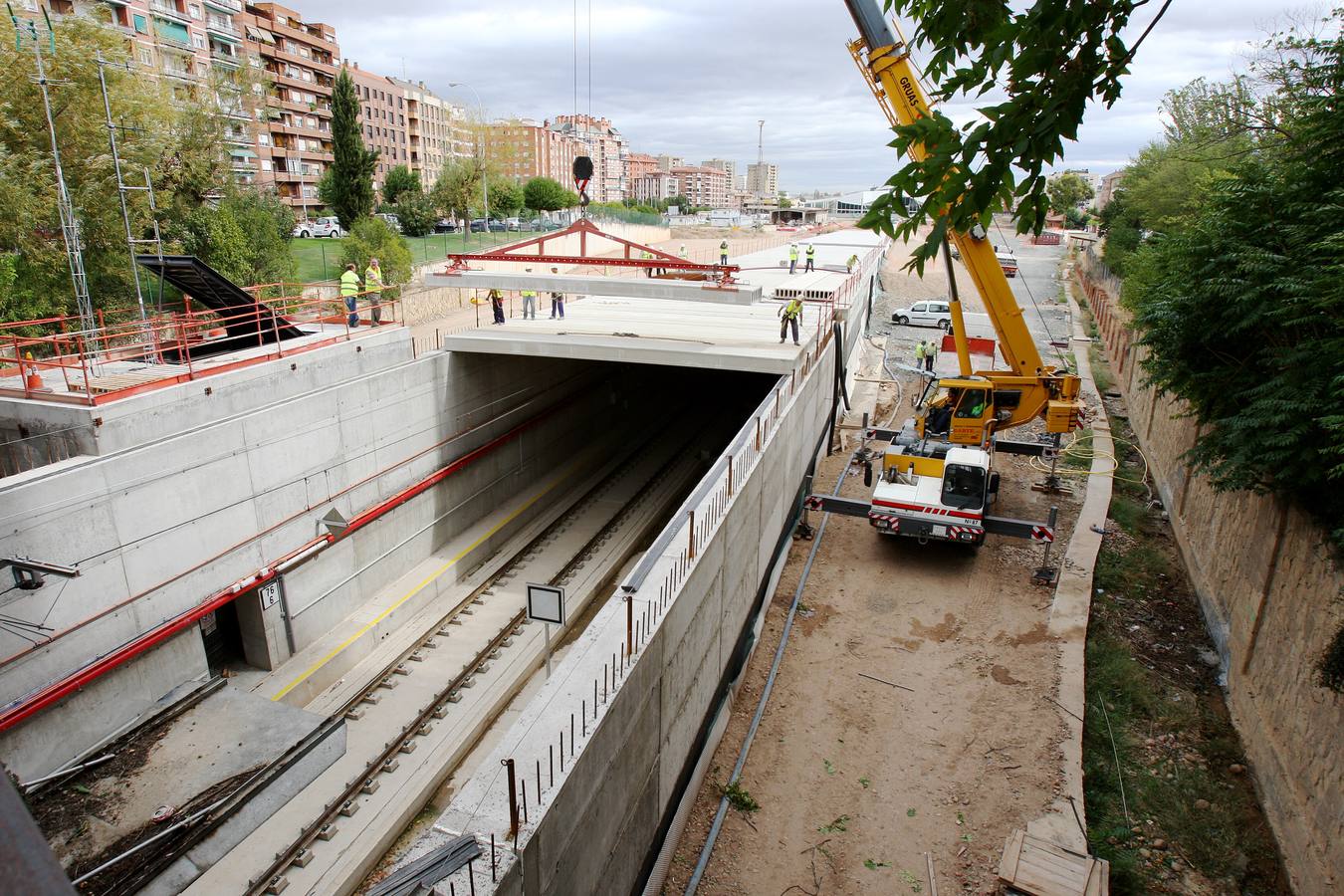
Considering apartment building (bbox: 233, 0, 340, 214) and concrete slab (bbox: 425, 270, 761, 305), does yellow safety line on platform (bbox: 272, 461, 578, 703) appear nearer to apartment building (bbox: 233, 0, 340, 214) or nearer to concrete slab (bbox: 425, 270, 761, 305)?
concrete slab (bbox: 425, 270, 761, 305)

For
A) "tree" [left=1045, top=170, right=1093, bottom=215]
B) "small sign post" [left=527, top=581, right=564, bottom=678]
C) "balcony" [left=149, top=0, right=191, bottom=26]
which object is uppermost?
"balcony" [left=149, top=0, right=191, bottom=26]

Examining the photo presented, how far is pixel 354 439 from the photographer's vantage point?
15750 millimetres

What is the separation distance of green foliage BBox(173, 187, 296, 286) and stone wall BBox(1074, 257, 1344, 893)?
26.2 metres

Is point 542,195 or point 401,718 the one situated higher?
point 542,195

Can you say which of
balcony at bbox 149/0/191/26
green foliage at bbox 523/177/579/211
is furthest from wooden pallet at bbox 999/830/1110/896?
green foliage at bbox 523/177/579/211

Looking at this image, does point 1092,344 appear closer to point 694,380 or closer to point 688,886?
point 694,380

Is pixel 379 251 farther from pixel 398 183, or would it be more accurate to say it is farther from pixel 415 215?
pixel 398 183

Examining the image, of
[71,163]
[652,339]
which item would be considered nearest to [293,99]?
[71,163]

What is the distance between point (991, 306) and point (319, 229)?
4985 cm

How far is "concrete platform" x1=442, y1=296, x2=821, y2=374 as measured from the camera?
1816 cm

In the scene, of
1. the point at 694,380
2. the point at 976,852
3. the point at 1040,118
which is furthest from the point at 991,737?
the point at 694,380

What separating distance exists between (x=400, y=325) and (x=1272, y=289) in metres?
16.0

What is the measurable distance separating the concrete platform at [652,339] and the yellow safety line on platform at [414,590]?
425cm

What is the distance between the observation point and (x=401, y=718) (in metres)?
12.9
